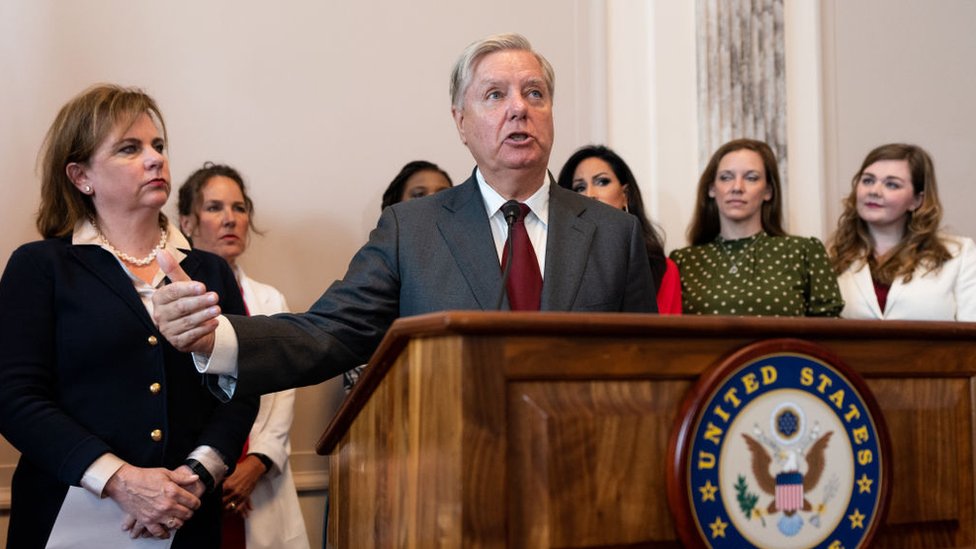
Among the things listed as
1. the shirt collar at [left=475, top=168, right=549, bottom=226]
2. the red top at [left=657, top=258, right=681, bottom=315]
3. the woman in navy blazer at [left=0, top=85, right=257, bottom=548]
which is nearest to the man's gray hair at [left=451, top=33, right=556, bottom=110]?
the shirt collar at [left=475, top=168, right=549, bottom=226]

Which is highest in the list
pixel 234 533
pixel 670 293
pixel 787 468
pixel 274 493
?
pixel 670 293

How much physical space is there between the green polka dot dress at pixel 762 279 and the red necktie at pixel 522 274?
1.50 meters

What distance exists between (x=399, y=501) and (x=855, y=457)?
67 cm

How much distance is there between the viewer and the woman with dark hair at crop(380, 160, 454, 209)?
12.8ft

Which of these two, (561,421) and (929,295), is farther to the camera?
(929,295)

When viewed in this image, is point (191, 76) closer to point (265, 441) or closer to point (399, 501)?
point (265, 441)

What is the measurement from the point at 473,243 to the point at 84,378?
0.98 m

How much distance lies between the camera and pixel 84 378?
2.45 meters

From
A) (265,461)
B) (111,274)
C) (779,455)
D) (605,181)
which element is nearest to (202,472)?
(111,274)

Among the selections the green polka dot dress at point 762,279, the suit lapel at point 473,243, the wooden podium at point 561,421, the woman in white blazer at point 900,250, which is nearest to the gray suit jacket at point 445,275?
the suit lapel at point 473,243

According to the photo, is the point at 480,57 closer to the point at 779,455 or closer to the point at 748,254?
the point at 779,455

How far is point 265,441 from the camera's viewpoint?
10.5 feet

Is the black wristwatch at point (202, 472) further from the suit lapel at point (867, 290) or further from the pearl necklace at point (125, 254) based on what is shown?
the suit lapel at point (867, 290)

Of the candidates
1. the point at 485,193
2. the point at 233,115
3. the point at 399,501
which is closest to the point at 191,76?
the point at 233,115
